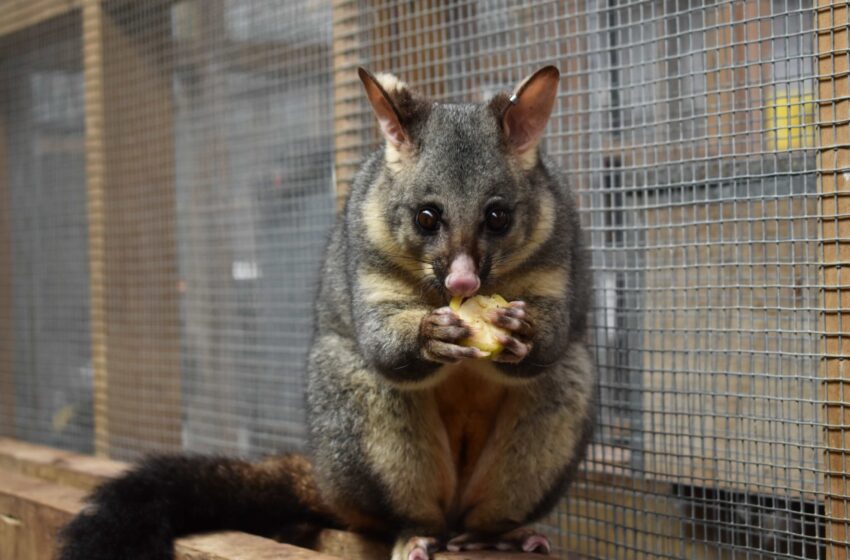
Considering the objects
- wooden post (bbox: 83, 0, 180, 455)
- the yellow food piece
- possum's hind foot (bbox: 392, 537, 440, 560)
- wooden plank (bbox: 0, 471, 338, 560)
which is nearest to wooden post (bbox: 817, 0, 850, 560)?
the yellow food piece

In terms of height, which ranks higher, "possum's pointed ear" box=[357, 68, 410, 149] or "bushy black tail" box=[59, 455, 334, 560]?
"possum's pointed ear" box=[357, 68, 410, 149]

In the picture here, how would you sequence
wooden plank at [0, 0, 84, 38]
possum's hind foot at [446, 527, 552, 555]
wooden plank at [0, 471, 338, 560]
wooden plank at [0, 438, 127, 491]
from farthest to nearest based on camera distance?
wooden plank at [0, 0, 84, 38] → wooden plank at [0, 438, 127, 491] → wooden plank at [0, 471, 338, 560] → possum's hind foot at [446, 527, 552, 555]

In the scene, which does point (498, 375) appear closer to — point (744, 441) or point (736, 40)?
point (744, 441)

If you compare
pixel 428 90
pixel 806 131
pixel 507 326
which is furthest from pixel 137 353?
pixel 806 131

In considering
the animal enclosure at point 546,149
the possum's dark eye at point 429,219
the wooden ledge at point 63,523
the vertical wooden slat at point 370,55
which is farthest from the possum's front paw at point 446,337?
the vertical wooden slat at point 370,55

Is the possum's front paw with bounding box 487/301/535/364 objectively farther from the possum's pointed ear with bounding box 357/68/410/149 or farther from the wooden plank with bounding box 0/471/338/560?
the wooden plank with bounding box 0/471/338/560

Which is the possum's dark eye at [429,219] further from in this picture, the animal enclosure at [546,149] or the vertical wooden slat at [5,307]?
the vertical wooden slat at [5,307]

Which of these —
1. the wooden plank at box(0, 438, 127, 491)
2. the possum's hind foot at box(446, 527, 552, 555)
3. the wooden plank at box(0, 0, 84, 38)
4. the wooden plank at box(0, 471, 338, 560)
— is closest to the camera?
the possum's hind foot at box(446, 527, 552, 555)
